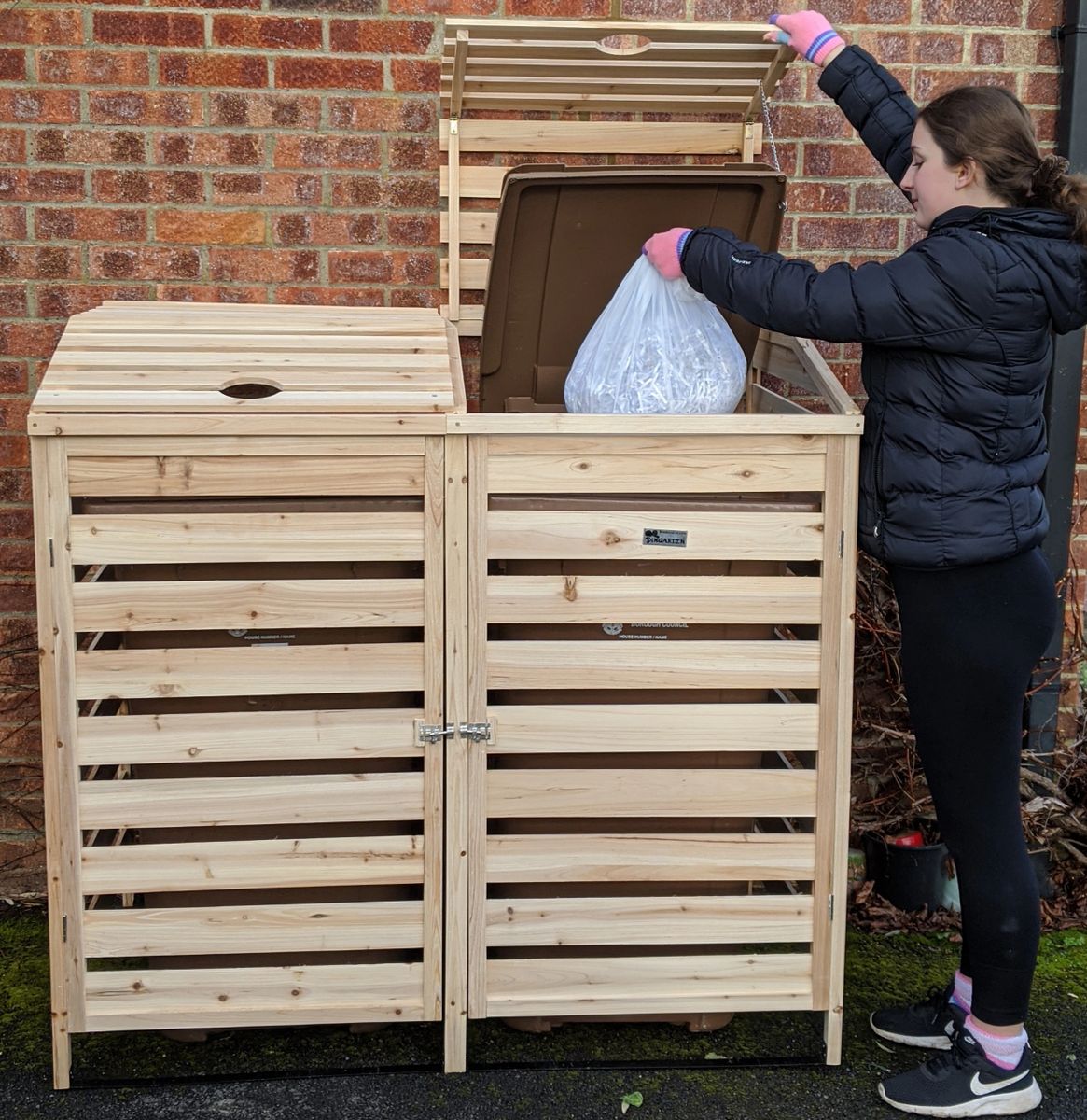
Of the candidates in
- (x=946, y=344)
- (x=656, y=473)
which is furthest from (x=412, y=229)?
(x=946, y=344)

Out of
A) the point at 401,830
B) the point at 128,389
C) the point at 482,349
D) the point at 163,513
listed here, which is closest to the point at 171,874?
the point at 401,830

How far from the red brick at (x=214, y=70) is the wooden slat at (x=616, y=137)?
0.62 metres

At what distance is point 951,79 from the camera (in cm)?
349

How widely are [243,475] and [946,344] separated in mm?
1417

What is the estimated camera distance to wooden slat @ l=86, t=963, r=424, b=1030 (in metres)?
2.83

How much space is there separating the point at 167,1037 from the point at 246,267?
193 cm

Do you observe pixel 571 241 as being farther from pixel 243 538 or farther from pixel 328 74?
pixel 243 538

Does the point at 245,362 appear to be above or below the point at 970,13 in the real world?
below

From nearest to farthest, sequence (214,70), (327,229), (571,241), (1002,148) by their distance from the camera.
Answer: (1002,148) → (571,241) → (214,70) → (327,229)

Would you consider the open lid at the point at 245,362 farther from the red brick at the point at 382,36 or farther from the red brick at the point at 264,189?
the red brick at the point at 382,36

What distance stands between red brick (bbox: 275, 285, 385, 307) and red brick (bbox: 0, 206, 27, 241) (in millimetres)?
663

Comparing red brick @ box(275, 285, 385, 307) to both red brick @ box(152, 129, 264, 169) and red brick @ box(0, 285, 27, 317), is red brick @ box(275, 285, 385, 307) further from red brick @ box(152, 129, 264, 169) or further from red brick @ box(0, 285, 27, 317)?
red brick @ box(0, 285, 27, 317)

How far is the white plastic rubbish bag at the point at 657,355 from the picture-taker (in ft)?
9.25

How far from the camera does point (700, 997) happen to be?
2916 mm
